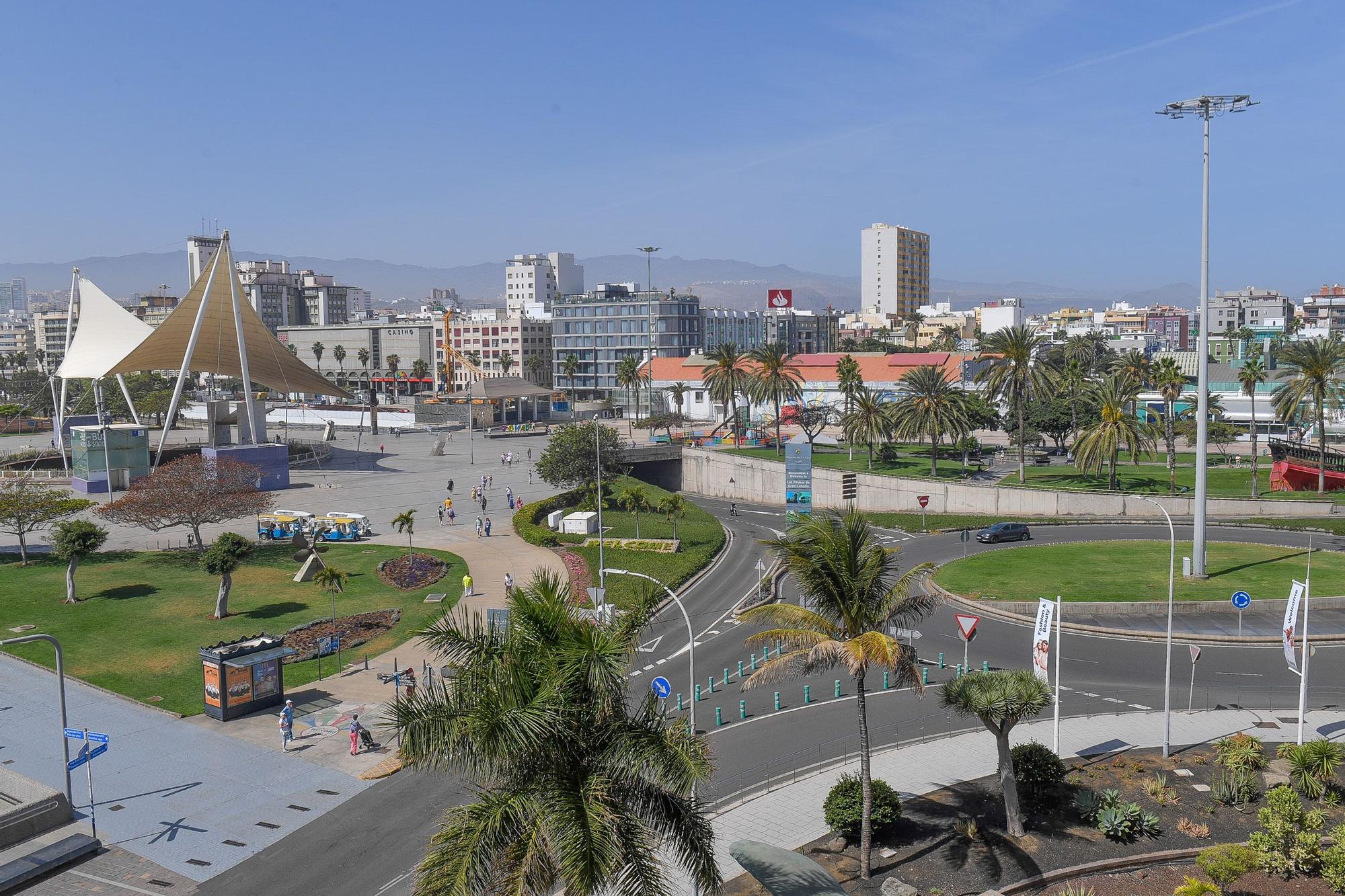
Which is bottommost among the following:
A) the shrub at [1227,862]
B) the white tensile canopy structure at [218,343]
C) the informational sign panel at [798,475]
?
the shrub at [1227,862]

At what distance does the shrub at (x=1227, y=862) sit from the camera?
58.2 feet

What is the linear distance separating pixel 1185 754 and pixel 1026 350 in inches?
1700

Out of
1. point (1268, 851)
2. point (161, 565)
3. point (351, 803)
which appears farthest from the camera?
point (161, 565)

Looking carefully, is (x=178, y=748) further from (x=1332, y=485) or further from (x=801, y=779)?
(x=1332, y=485)

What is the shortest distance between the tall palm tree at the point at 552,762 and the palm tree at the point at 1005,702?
29.7ft

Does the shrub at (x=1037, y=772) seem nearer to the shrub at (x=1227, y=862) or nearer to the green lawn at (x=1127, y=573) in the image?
the shrub at (x=1227, y=862)

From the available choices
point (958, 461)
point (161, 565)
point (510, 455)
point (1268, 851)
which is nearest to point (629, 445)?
point (510, 455)

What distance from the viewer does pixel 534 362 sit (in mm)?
169625

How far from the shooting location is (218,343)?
82125 millimetres

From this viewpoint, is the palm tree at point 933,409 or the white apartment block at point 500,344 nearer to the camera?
the palm tree at point 933,409

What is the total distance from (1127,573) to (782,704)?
2226 centimetres

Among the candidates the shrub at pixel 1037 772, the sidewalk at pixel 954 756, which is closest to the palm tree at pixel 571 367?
the sidewalk at pixel 954 756

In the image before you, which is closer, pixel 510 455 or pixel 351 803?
pixel 351 803

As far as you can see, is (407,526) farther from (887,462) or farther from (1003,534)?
(887,462)
